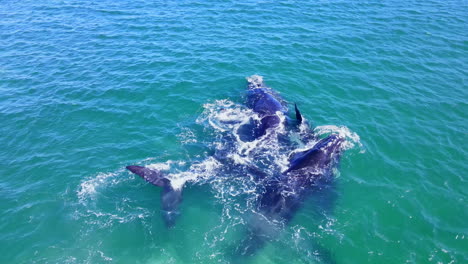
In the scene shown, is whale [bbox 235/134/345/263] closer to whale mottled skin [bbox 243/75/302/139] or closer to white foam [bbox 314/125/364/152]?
white foam [bbox 314/125/364/152]

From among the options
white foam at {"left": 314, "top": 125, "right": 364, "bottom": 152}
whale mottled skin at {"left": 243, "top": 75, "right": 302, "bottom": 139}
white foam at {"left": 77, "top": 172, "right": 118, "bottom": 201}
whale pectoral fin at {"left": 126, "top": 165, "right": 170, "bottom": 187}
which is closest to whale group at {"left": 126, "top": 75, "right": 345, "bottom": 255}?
whale pectoral fin at {"left": 126, "top": 165, "right": 170, "bottom": 187}

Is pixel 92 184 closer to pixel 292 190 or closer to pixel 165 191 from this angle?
pixel 165 191

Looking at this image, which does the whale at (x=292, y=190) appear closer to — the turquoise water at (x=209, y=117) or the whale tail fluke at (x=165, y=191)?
the turquoise water at (x=209, y=117)

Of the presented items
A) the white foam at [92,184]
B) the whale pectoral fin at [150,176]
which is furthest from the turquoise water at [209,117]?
the whale pectoral fin at [150,176]

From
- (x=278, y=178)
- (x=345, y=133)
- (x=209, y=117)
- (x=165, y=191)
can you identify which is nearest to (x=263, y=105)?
(x=209, y=117)

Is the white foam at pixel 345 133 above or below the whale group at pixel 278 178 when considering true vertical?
above

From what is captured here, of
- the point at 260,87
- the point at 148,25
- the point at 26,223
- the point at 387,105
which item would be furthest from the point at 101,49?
the point at 387,105

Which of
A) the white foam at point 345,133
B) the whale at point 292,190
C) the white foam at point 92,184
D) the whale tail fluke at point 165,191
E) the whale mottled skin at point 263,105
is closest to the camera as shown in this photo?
the whale at point 292,190
